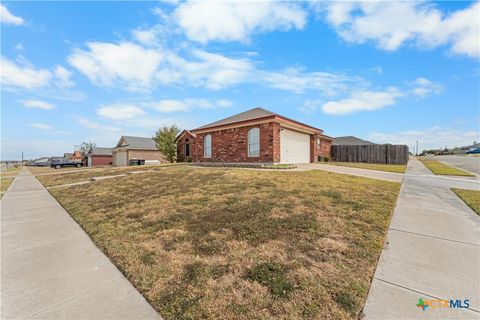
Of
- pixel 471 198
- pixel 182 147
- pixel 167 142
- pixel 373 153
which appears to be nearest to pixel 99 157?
pixel 167 142

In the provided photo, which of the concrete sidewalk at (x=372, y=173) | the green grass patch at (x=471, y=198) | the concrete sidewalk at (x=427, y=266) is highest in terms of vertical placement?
the concrete sidewalk at (x=372, y=173)

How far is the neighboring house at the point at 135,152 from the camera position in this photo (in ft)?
107

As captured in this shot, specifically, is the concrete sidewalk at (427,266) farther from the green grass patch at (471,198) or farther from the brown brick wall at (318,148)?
the brown brick wall at (318,148)

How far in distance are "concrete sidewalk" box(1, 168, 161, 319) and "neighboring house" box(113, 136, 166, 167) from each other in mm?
29758

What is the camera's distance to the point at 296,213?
15.2 ft

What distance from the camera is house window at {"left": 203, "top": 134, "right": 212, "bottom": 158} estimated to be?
55.5ft

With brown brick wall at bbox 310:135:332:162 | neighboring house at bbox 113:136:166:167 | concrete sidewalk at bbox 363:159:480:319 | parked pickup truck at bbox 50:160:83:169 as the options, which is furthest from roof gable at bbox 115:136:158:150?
concrete sidewalk at bbox 363:159:480:319

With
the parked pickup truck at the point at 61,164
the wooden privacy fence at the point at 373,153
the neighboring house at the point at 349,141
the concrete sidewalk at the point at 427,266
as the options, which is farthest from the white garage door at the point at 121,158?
the concrete sidewalk at the point at 427,266

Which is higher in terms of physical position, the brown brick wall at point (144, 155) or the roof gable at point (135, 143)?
the roof gable at point (135, 143)

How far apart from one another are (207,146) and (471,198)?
1472 cm

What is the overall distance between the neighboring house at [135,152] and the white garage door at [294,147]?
22523mm

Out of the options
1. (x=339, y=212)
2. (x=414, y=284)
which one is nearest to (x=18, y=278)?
(x=414, y=284)

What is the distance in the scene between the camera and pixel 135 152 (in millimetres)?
32938

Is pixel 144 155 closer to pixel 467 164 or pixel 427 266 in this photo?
pixel 427 266
